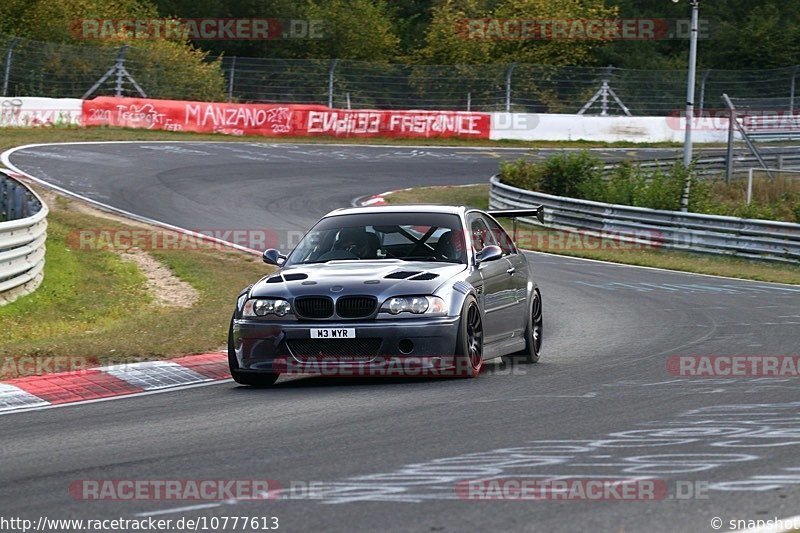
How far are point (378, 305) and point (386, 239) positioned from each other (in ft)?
4.68

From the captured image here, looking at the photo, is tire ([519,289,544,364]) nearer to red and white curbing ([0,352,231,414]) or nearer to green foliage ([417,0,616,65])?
red and white curbing ([0,352,231,414])

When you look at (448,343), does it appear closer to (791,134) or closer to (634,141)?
(791,134)

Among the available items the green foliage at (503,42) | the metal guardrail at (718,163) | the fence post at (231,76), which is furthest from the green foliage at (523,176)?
the green foliage at (503,42)

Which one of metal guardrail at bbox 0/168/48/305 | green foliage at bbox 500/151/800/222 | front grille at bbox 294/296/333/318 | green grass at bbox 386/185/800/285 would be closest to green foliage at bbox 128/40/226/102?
green grass at bbox 386/185/800/285

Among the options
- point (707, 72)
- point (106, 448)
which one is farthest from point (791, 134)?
point (106, 448)

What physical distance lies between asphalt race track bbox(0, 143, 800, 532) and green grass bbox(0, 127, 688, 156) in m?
24.6

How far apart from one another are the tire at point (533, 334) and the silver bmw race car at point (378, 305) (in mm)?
487

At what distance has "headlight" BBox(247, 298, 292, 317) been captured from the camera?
33.1ft

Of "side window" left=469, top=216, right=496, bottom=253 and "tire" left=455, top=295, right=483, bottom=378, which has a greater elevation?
"side window" left=469, top=216, right=496, bottom=253

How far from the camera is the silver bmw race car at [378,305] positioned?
32.4ft

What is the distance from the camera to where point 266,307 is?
10.2m

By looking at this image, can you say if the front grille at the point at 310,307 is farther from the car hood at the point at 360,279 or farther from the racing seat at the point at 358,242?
the racing seat at the point at 358,242

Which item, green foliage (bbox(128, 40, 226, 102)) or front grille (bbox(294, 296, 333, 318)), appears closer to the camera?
front grille (bbox(294, 296, 333, 318))

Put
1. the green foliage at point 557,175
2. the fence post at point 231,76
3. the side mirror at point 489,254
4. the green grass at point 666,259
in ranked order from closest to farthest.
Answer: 1. the side mirror at point 489,254
2. the green grass at point 666,259
3. the green foliage at point 557,175
4. the fence post at point 231,76
